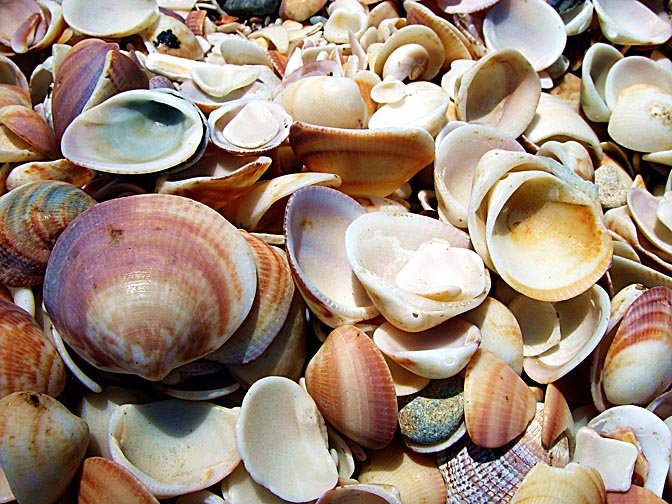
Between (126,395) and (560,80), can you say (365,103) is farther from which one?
(126,395)

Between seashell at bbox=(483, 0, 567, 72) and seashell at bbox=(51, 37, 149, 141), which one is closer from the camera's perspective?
seashell at bbox=(51, 37, 149, 141)

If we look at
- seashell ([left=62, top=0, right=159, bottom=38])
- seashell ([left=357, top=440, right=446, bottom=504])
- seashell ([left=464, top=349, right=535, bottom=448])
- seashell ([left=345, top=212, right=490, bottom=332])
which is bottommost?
seashell ([left=357, top=440, right=446, bottom=504])

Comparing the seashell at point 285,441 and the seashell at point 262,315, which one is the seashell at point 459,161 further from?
the seashell at point 285,441

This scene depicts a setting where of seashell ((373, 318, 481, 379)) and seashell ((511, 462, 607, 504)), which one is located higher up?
seashell ((373, 318, 481, 379))

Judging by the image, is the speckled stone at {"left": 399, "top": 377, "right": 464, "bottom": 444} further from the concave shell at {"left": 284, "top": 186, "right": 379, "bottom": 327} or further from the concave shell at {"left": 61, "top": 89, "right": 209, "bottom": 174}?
the concave shell at {"left": 61, "top": 89, "right": 209, "bottom": 174}

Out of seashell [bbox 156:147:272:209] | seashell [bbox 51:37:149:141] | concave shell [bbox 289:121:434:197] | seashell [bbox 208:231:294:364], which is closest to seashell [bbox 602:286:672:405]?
concave shell [bbox 289:121:434:197]

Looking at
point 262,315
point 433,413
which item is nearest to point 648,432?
point 433,413

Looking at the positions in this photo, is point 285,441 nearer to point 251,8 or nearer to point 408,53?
point 408,53
